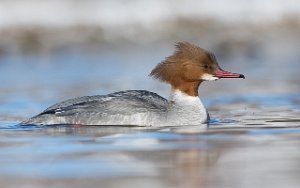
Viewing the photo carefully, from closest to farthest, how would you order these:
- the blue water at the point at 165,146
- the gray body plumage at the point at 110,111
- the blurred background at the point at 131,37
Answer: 1. the blue water at the point at 165,146
2. the gray body plumage at the point at 110,111
3. the blurred background at the point at 131,37

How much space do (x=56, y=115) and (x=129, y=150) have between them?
9.89 ft

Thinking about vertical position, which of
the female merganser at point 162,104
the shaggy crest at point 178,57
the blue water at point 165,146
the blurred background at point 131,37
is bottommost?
the blue water at point 165,146

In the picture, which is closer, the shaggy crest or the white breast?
the white breast

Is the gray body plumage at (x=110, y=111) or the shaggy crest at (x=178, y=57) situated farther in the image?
the shaggy crest at (x=178, y=57)

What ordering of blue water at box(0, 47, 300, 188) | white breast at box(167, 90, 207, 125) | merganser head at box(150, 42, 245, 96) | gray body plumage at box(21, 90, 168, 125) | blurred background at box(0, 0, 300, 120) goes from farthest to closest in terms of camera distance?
blurred background at box(0, 0, 300, 120) → merganser head at box(150, 42, 245, 96) → white breast at box(167, 90, 207, 125) → gray body plumage at box(21, 90, 168, 125) → blue water at box(0, 47, 300, 188)

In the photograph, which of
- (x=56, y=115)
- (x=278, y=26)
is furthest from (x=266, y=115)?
(x=278, y=26)

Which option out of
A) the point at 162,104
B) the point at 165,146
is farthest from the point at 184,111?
the point at 165,146

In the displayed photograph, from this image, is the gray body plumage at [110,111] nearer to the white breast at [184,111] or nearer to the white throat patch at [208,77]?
the white breast at [184,111]

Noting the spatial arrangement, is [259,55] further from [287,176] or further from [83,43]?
[287,176]

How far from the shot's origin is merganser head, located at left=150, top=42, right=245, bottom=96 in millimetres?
13062

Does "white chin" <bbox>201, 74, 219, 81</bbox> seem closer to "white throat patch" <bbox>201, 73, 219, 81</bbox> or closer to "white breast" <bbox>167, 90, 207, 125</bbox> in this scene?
"white throat patch" <bbox>201, 73, 219, 81</bbox>

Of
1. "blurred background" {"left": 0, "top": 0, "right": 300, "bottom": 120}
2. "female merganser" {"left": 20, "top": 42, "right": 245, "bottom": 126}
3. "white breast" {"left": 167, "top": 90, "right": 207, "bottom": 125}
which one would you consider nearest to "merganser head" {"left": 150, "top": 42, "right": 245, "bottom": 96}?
"female merganser" {"left": 20, "top": 42, "right": 245, "bottom": 126}

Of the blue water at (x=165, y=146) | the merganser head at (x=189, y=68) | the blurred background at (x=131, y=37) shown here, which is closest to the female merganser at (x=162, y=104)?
the merganser head at (x=189, y=68)

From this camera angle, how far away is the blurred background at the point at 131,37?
78.7 feet
